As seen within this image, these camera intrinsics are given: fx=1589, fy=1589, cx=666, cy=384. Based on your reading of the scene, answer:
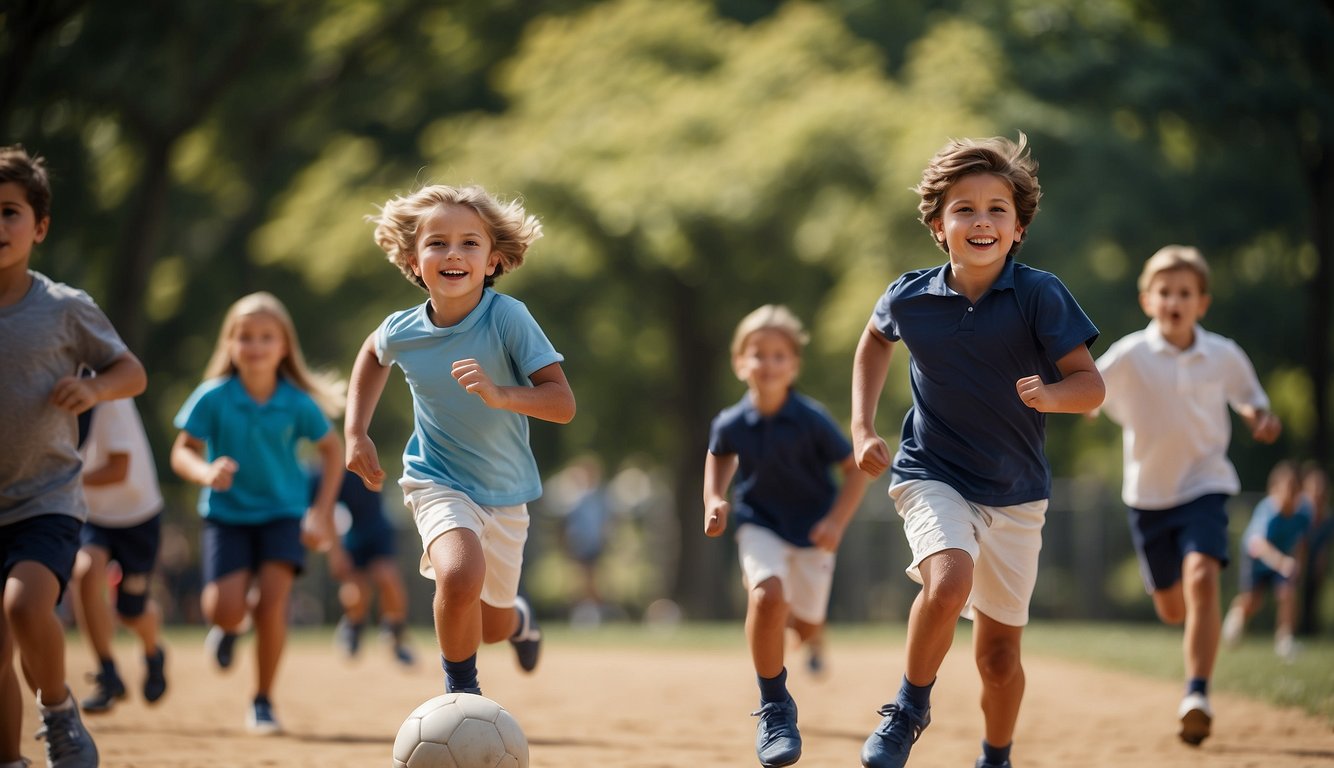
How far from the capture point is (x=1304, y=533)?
15.1 meters

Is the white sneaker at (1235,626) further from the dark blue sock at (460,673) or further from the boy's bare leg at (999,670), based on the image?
the dark blue sock at (460,673)

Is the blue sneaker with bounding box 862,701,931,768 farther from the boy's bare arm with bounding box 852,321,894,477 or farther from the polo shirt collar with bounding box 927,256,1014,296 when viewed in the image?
the polo shirt collar with bounding box 927,256,1014,296

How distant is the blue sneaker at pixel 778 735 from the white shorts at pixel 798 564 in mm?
1200

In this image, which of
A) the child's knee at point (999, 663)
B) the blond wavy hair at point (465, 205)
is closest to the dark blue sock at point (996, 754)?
the child's knee at point (999, 663)

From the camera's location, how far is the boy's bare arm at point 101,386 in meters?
5.49

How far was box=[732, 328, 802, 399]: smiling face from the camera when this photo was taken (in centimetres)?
780

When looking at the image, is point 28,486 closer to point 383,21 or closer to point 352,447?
point 352,447

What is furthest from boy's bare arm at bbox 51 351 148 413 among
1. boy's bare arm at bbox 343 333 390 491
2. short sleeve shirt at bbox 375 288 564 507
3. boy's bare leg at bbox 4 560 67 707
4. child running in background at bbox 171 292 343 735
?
child running in background at bbox 171 292 343 735

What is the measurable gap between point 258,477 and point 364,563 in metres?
4.54

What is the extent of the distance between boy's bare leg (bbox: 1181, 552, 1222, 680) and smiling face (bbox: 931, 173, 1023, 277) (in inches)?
94.2

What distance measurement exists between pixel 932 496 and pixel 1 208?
11.3 ft

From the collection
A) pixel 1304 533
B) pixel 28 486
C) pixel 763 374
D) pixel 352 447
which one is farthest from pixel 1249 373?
pixel 1304 533

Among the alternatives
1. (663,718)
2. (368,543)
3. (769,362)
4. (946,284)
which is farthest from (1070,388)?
(368,543)

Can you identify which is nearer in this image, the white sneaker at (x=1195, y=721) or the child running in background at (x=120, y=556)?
the white sneaker at (x=1195, y=721)
